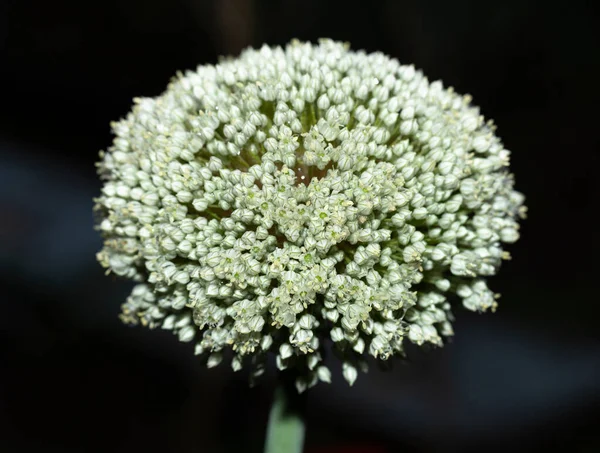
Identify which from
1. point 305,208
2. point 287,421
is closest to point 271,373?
point 287,421

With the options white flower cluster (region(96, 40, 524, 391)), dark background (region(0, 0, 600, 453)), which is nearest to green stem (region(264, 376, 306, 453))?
white flower cluster (region(96, 40, 524, 391))

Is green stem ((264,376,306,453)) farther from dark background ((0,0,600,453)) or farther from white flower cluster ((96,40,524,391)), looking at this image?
dark background ((0,0,600,453))

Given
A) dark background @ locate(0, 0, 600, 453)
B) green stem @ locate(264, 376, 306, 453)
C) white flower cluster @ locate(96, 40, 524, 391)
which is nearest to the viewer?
white flower cluster @ locate(96, 40, 524, 391)

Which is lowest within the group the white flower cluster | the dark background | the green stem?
the green stem

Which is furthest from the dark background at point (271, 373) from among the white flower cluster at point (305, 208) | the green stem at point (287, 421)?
the white flower cluster at point (305, 208)

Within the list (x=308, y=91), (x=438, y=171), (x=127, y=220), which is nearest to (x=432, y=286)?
(x=438, y=171)

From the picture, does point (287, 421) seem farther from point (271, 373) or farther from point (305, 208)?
point (271, 373)
